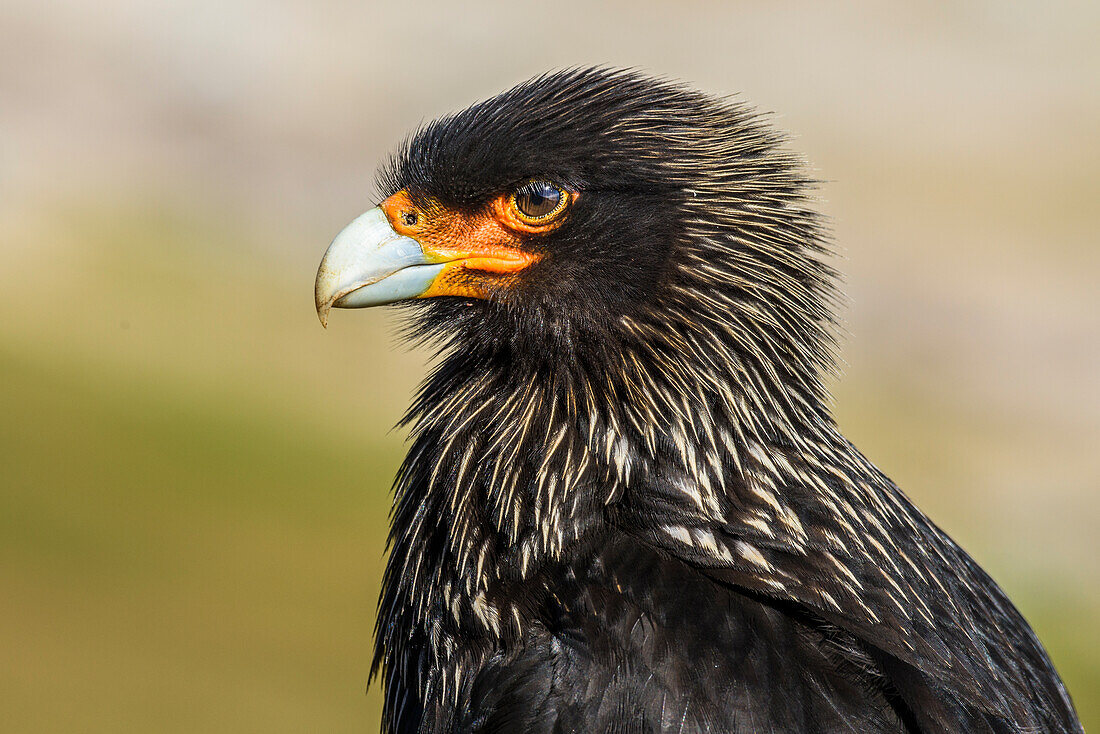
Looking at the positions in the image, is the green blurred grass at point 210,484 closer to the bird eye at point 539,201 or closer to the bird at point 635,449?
the bird at point 635,449

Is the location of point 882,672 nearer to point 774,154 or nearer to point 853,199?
point 774,154

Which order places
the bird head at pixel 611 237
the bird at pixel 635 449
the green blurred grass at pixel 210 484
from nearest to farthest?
the bird at pixel 635 449 → the bird head at pixel 611 237 → the green blurred grass at pixel 210 484

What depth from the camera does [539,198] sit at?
3.25 meters

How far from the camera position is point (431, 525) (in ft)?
11.1

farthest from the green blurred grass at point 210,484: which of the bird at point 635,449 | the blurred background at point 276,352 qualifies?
the bird at point 635,449

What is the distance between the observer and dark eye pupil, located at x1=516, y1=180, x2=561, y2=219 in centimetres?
324

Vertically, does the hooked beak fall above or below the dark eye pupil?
below

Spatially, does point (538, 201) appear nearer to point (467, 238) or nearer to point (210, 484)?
point (467, 238)

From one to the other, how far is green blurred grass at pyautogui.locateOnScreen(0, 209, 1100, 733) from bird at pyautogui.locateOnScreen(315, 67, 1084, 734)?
16.8ft

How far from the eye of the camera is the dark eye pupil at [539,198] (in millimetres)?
3240

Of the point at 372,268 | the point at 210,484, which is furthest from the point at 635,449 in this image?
→ the point at 210,484

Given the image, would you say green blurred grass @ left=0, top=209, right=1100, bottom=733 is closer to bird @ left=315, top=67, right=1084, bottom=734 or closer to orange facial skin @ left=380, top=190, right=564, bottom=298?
bird @ left=315, top=67, right=1084, bottom=734

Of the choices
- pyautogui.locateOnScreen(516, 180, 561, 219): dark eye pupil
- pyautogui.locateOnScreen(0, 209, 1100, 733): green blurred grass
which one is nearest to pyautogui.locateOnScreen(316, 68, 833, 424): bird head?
pyautogui.locateOnScreen(516, 180, 561, 219): dark eye pupil

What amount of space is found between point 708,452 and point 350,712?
5617 millimetres
